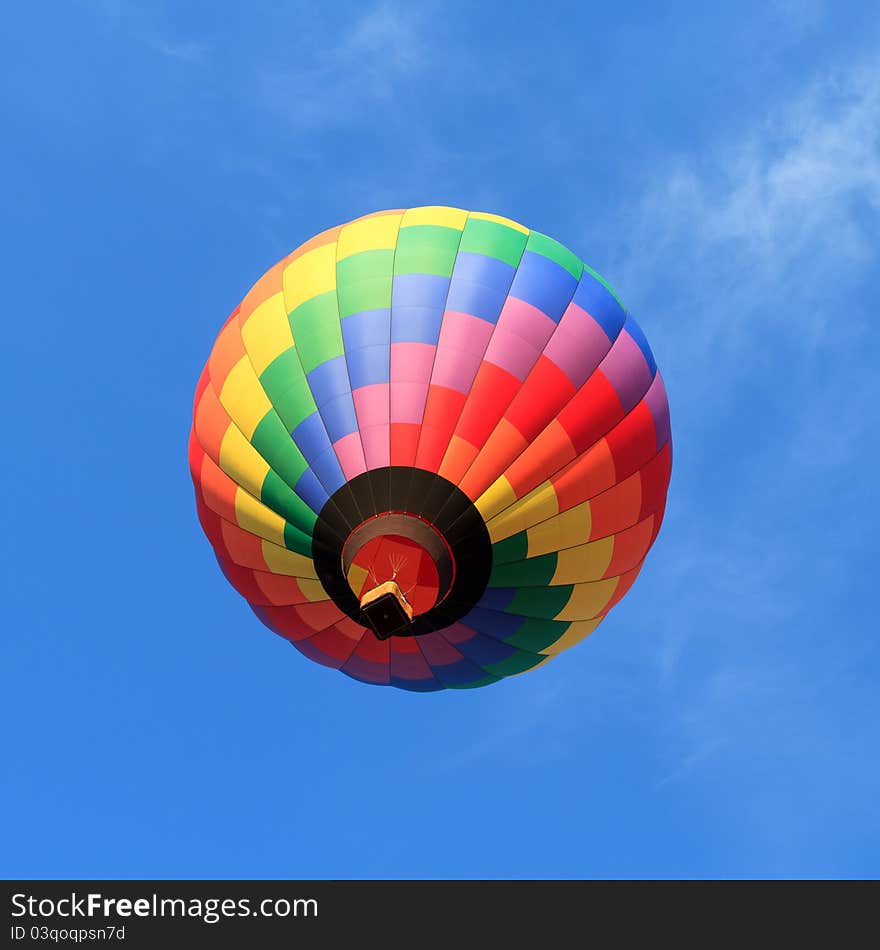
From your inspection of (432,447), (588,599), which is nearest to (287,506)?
(432,447)

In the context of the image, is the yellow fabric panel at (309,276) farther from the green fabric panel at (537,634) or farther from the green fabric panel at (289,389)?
the green fabric panel at (537,634)

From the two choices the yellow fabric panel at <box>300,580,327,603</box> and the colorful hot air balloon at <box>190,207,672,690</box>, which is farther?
the yellow fabric panel at <box>300,580,327,603</box>

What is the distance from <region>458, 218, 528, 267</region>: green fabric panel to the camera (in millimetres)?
14352

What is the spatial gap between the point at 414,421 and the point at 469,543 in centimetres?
153

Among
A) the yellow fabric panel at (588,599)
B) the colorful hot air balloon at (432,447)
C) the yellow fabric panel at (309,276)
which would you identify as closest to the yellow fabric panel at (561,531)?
the colorful hot air balloon at (432,447)

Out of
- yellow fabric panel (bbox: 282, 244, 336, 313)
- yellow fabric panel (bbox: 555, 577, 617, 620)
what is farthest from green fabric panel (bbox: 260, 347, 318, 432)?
yellow fabric panel (bbox: 555, 577, 617, 620)

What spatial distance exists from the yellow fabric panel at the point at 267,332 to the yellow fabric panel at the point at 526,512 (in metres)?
3.46

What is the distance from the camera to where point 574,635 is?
1530 cm

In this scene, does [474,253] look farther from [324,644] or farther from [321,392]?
[324,644]

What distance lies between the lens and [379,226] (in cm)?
1482

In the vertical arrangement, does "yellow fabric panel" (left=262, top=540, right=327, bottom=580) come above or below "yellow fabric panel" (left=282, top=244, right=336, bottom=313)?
below

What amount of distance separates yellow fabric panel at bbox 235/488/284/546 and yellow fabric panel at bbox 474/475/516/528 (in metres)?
2.55

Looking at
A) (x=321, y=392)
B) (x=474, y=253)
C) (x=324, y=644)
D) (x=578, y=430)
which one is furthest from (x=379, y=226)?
(x=324, y=644)

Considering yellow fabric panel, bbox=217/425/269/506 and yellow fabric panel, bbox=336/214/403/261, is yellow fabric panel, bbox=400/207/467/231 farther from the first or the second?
yellow fabric panel, bbox=217/425/269/506
